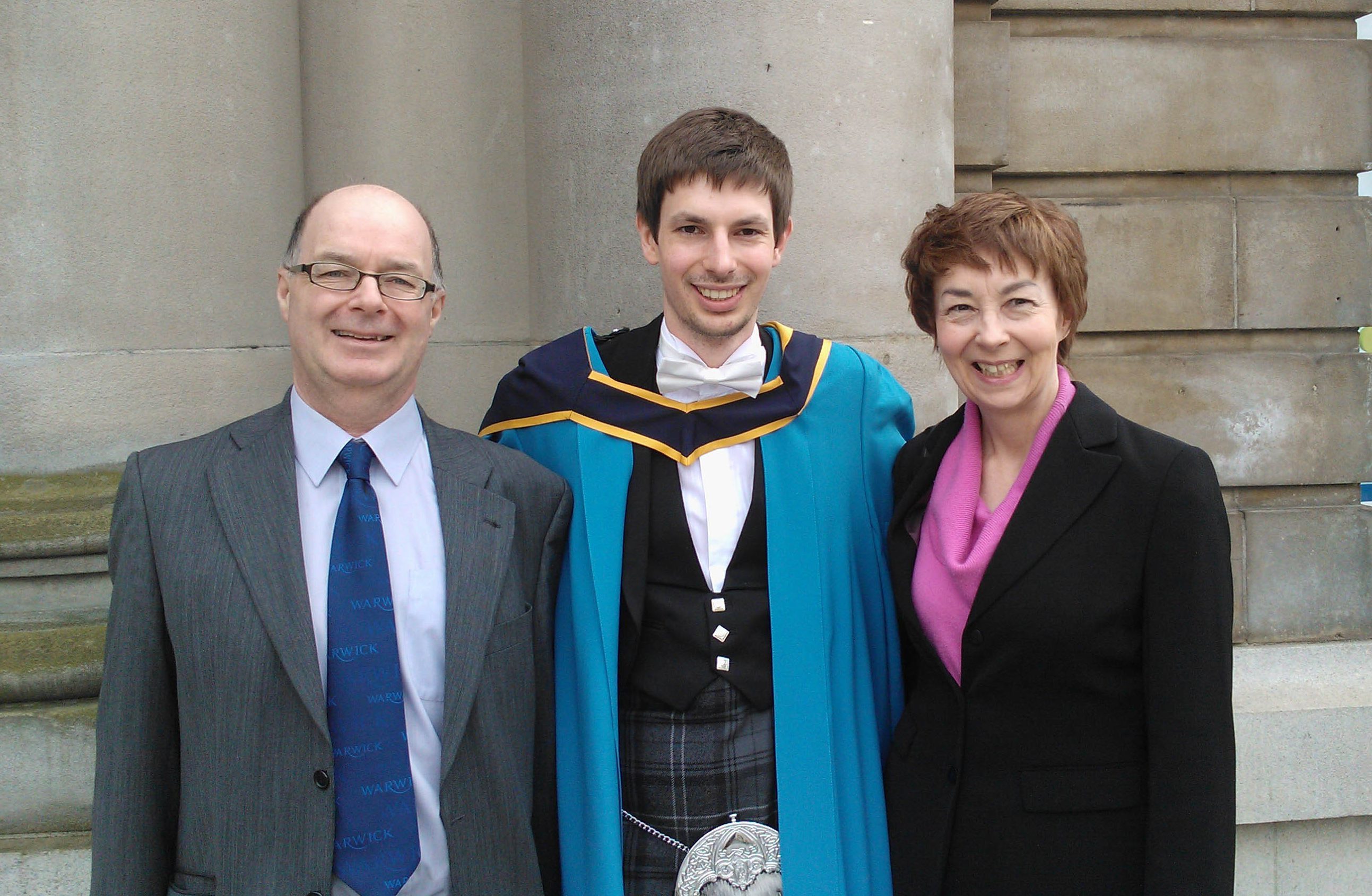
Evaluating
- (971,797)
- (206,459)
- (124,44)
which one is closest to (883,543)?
(971,797)

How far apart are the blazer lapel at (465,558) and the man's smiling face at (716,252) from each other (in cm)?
54

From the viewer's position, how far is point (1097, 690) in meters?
2.04

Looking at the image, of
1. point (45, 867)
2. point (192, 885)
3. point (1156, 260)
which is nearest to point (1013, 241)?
point (192, 885)

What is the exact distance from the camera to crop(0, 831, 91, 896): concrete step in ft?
8.56

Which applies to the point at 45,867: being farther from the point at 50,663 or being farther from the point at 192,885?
the point at 192,885

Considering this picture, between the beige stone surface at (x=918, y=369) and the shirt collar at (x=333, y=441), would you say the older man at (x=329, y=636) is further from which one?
the beige stone surface at (x=918, y=369)

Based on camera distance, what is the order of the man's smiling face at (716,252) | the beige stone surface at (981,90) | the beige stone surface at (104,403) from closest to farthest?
the man's smiling face at (716,252) → the beige stone surface at (104,403) → the beige stone surface at (981,90)

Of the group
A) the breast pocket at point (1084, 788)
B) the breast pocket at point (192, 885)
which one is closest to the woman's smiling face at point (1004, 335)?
the breast pocket at point (1084, 788)

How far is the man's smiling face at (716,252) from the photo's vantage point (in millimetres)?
2352

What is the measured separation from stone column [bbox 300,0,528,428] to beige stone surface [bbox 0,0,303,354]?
0.85 feet

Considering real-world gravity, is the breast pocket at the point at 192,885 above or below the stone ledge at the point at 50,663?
below

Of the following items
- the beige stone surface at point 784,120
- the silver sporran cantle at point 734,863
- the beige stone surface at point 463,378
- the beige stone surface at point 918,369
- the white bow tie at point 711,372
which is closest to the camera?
the silver sporran cantle at point 734,863

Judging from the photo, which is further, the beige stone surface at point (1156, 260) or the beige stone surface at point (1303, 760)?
the beige stone surface at point (1156, 260)

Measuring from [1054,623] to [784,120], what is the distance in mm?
1706
